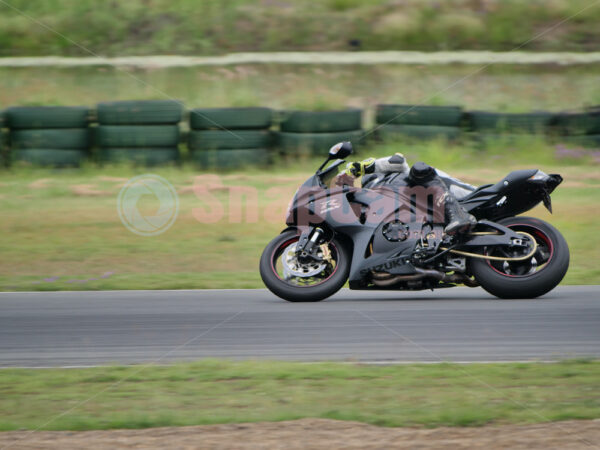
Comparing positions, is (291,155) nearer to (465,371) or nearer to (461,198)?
(461,198)

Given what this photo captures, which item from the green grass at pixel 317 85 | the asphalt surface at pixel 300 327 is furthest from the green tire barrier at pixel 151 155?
the asphalt surface at pixel 300 327

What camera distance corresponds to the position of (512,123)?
52.2 feet

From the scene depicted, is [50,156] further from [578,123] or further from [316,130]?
[578,123]

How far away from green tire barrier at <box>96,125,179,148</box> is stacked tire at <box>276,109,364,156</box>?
2030mm

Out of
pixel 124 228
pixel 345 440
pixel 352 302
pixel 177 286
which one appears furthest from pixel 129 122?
pixel 345 440

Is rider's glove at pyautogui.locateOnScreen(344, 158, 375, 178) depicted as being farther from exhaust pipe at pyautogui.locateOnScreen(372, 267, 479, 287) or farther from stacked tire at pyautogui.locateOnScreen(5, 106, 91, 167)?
stacked tire at pyautogui.locateOnScreen(5, 106, 91, 167)

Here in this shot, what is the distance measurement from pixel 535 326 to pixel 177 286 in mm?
3970

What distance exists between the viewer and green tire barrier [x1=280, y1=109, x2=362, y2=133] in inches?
608

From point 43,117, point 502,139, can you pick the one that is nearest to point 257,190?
point 43,117

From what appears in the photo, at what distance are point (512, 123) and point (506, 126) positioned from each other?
0.13 m

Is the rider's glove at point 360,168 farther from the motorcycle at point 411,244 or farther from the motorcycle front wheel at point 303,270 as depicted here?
the motorcycle front wheel at point 303,270

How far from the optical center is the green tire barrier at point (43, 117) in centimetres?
1544

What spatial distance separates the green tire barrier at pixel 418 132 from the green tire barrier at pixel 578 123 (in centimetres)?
198

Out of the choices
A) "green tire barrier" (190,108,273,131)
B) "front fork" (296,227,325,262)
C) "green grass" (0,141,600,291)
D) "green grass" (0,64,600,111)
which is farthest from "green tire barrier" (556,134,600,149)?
"front fork" (296,227,325,262)
